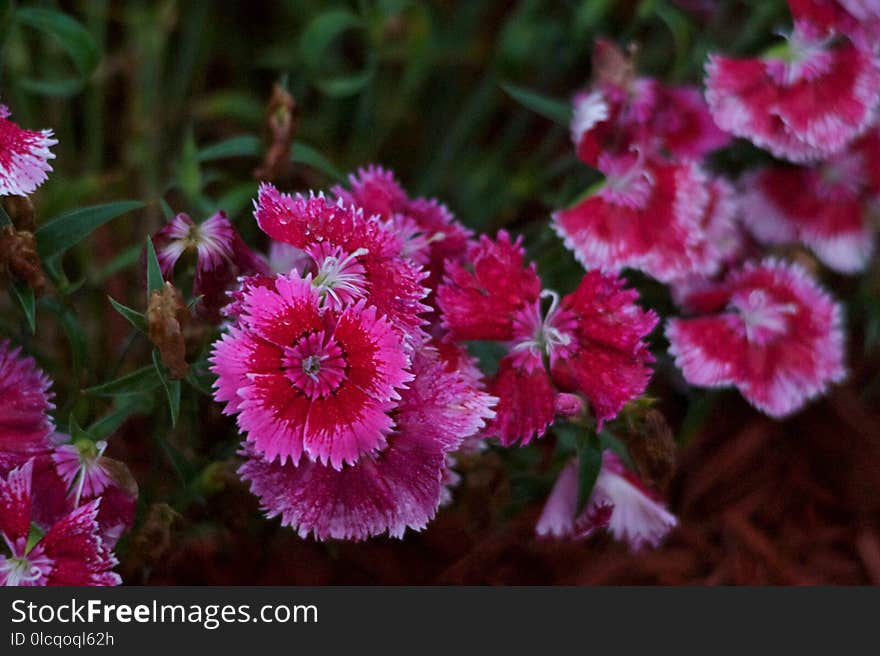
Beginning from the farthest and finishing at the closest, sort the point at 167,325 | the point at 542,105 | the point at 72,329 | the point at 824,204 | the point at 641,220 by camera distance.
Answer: the point at 824,204
the point at 542,105
the point at 641,220
the point at 72,329
the point at 167,325

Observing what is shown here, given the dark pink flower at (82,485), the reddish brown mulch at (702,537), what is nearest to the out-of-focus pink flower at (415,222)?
the reddish brown mulch at (702,537)

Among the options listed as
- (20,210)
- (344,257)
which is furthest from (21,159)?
(344,257)

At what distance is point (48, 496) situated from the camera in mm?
877

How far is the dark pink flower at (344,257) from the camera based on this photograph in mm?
848

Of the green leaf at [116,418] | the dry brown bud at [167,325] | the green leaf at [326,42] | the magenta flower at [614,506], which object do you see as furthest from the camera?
the green leaf at [326,42]

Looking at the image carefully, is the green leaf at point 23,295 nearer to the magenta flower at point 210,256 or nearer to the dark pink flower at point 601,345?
the magenta flower at point 210,256

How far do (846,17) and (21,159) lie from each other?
0.93m

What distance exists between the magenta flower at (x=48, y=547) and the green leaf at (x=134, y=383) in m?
0.09

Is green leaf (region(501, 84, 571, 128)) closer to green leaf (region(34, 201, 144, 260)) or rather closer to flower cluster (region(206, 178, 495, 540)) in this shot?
flower cluster (region(206, 178, 495, 540))

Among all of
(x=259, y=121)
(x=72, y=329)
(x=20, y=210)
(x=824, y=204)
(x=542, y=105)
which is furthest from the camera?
(x=259, y=121)

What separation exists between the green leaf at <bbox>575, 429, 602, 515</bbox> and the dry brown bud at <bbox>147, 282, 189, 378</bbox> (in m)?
0.39

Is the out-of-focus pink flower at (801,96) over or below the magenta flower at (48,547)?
over

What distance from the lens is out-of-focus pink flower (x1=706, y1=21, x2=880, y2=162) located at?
1.12 meters

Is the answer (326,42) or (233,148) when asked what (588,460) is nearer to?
(233,148)
